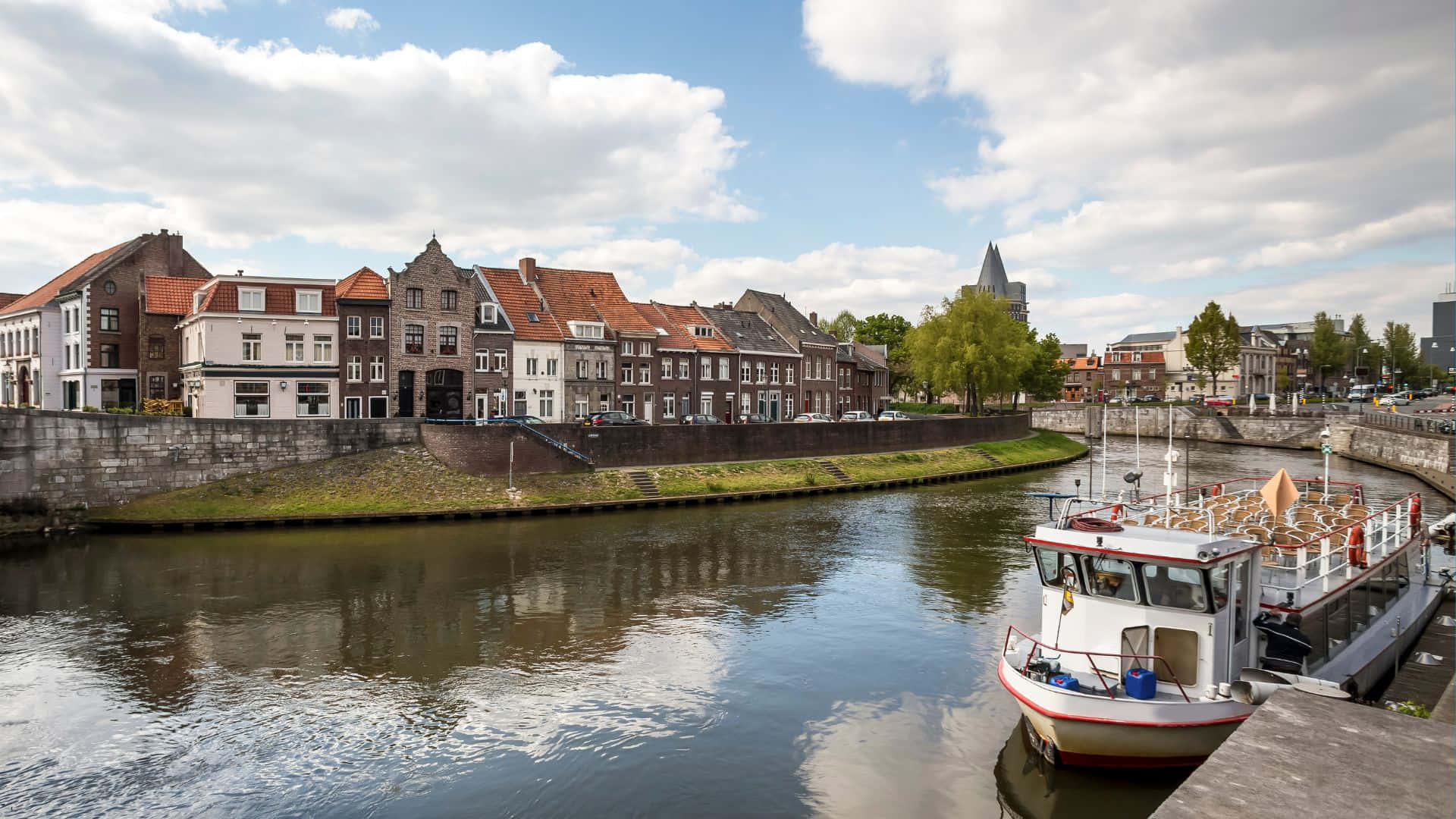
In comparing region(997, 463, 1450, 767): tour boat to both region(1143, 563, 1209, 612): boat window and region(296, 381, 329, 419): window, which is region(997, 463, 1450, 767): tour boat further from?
region(296, 381, 329, 419): window

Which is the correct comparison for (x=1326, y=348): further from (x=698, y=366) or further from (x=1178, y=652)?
(x=1178, y=652)

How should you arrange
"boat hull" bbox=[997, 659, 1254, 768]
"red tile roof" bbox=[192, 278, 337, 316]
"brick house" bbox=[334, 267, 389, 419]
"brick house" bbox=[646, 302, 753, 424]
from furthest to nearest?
1. "brick house" bbox=[646, 302, 753, 424]
2. "brick house" bbox=[334, 267, 389, 419]
3. "red tile roof" bbox=[192, 278, 337, 316]
4. "boat hull" bbox=[997, 659, 1254, 768]

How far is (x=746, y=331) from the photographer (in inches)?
3391

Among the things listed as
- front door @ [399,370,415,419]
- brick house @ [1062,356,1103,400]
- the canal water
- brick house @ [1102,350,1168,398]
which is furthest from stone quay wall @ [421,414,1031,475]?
brick house @ [1062,356,1103,400]

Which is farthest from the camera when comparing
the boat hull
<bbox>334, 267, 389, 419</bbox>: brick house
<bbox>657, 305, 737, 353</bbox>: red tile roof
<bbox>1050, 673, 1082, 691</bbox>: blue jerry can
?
<bbox>657, 305, 737, 353</bbox>: red tile roof

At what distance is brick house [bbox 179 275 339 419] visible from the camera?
55000mm

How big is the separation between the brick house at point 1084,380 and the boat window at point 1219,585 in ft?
498

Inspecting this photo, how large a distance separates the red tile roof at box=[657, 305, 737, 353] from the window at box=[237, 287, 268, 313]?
34603mm

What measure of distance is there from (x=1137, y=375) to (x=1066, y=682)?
153073 mm

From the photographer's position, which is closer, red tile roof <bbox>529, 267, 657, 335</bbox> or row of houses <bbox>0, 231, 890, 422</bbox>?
row of houses <bbox>0, 231, 890, 422</bbox>

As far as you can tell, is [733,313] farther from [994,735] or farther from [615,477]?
[994,735]

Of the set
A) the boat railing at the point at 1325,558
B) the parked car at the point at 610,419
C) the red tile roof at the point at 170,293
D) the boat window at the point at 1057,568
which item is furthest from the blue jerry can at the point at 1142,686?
the red tile roof at the point at 170,293

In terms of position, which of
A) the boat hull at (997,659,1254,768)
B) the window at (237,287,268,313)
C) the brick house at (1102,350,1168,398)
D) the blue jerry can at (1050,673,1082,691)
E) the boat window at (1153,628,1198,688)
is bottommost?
the boat hull at (997,659,1254,768)

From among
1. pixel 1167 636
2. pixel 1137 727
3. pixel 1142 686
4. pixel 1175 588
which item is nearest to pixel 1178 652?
pixel 1167 636
